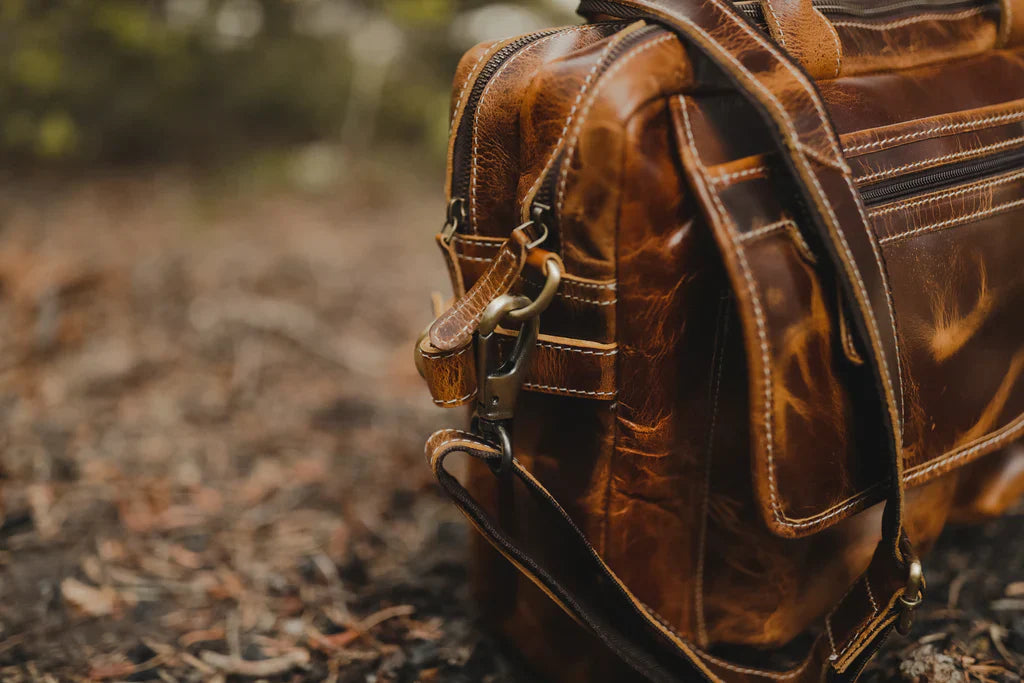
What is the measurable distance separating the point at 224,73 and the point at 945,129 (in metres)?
4.01

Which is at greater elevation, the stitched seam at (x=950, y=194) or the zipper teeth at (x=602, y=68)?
the zipper teeth at (x=602, y=68)

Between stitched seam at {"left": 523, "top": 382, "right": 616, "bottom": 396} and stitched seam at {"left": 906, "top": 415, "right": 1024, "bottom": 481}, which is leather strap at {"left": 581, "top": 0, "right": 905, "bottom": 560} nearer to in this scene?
stitched seam at {"left": 906, "top": 415, "right": 1024, "bottom": 481}

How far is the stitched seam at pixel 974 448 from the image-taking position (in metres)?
1.17

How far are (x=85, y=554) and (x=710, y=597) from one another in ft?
4.52

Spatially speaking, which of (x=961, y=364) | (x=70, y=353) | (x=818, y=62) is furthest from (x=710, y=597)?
(x=70, y=353)

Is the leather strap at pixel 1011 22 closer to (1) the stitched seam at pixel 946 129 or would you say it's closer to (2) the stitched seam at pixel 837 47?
(1) the stitched seam at pixel 946 129

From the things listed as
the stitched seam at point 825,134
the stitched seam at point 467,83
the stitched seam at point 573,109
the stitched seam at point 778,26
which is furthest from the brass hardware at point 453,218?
the stitched seam at point 778,26

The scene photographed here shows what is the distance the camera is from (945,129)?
120cm

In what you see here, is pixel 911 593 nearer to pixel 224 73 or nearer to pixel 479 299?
pixel 479 299

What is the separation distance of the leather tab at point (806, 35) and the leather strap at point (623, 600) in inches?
29.9

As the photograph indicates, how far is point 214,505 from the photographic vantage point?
1.90 metres

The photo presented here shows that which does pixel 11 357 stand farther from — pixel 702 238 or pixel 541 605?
pixel 702 238

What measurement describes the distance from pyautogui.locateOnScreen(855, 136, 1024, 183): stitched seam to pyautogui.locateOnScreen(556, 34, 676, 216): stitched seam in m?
0.37


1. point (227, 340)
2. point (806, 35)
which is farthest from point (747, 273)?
point (227, 340)
